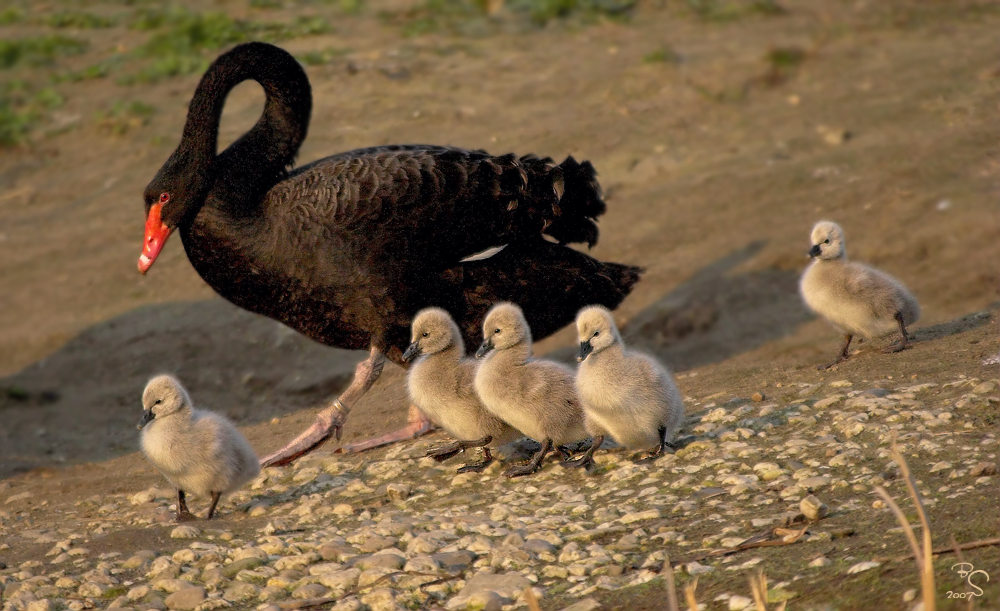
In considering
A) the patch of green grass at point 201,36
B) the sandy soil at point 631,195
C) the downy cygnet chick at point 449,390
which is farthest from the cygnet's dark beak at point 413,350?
the patch of green grass at point 201,36

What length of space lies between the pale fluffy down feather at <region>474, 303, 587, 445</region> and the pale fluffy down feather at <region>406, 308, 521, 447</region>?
168mm

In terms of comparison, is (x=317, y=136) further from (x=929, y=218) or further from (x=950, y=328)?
(x=950, y=328)

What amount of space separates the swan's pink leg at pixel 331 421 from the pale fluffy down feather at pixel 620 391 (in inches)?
77.0

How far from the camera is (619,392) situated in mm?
5383

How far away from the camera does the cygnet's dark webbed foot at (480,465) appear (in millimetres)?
5938

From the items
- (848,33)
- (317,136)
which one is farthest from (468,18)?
(848,33)

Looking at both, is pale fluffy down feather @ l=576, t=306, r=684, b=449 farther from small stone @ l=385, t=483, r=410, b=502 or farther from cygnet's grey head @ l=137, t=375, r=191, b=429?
cygnet's grey head @ l=137, t=375, r=191, b=429

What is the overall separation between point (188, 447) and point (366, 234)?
1.79 m

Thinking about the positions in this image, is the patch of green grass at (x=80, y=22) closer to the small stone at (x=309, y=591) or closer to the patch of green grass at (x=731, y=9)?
the patch of green grass at (x=731, y=9)

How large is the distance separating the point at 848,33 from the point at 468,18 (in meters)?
4.60

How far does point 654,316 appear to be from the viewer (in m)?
9.59

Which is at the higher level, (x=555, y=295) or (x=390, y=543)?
(x=555, y=295)

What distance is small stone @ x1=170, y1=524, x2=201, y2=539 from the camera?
5406 millimetres

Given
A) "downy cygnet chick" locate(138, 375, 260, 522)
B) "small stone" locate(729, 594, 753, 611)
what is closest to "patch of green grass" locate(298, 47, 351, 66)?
"downy cygnet chick" locate(138, 375, 260, 522)
